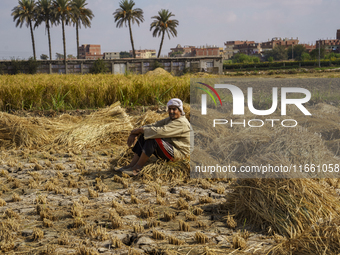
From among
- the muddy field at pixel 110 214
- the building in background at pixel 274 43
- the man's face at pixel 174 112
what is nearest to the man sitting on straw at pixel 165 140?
the man's face at pixel 174 112

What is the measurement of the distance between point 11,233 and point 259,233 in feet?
6.88

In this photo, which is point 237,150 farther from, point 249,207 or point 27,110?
point 27,110

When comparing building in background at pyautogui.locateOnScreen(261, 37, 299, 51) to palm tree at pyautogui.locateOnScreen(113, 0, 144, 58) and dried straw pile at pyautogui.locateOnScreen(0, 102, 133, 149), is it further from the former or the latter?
dried straw pile at pyautogui.locateOnScreen(0, 102, 133, 149)

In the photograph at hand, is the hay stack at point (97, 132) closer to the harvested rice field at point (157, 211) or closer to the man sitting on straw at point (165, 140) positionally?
the harvested rice field at point (157, 211)

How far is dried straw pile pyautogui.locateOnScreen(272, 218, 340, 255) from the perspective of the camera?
7.50ft

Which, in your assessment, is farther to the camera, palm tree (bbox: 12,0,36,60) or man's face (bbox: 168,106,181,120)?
palm tree (bbox: 12,0,36,60)

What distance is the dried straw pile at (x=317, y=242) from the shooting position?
2.29m

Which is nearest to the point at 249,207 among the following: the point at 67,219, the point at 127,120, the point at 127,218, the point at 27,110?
the point at 127,218

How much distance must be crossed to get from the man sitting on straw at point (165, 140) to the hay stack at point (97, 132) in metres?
1.98

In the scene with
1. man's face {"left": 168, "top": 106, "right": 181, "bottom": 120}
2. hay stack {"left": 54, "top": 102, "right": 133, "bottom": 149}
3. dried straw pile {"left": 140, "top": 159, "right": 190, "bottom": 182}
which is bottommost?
dried straw pile {"left": 140, "top": 159, "right": 190, "bottom": 182}

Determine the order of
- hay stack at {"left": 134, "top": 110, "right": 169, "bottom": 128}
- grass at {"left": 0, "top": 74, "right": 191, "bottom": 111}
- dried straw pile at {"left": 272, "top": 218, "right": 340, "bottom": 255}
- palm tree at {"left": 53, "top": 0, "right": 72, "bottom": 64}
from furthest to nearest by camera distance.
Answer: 1. palm tree at {"left": 53, "top": 0, "right": 72, "bottom": 64}
2. grass at {"left": 0, "top": 74, "right": 191, "bottom": 111}
3. hay stack at {"left": 134, "top": 110, "right": 169, "bottom": 128}
4. dried straw pile at {"left": 272, "top": 218, "right": 340, "bottom": 255}

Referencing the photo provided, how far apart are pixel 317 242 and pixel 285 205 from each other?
722 mm

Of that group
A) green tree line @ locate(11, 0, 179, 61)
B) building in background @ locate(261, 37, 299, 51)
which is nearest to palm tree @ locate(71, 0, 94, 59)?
green tree line @ locate(11, 0, 179, 61)

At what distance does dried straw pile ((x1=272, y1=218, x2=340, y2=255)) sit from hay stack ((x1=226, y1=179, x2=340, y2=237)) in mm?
344
